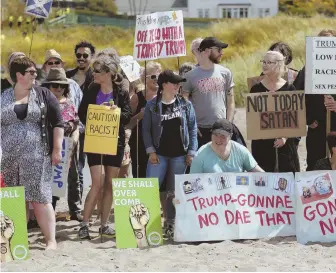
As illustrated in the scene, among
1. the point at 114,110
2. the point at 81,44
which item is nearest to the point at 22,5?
the point at 81,44

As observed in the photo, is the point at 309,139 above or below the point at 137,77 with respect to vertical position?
below

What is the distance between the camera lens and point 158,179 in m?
10.4

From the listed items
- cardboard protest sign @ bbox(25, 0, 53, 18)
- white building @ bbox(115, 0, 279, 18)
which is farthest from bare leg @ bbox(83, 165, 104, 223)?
white building @ bbox(115, 0, 279, 18)

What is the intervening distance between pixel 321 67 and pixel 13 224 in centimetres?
346

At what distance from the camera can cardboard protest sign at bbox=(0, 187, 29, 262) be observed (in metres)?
9.34

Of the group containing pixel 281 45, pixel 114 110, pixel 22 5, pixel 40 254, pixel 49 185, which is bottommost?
pixel 40 254

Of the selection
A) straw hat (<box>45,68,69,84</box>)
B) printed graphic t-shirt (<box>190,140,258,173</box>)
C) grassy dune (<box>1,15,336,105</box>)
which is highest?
grassy dune (<box>1,15,336,105</box>)

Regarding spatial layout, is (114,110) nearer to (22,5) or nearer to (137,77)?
(137,77)

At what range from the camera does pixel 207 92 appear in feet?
35.7

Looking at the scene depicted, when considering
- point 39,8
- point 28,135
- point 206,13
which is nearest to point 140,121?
point 28,135

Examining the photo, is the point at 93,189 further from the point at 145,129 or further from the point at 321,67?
the point at 321,67

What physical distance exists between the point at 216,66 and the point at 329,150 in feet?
4.73

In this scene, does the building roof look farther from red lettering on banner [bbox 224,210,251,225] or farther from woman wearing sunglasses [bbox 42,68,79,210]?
red lettering on banner [bbox 224,210,251,225]

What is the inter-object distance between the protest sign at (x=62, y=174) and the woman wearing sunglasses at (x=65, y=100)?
0.15m
